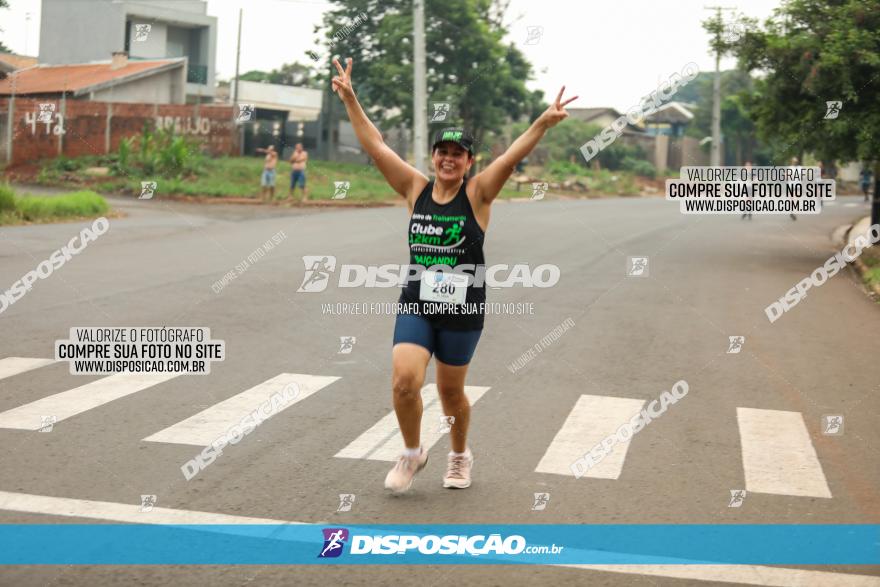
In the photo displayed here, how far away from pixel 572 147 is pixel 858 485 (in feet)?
180

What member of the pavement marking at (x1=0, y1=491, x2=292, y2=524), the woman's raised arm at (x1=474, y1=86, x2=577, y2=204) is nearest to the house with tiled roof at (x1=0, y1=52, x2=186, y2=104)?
the pavement marking at (x1=0, y1=491, x2=292, y2=524)

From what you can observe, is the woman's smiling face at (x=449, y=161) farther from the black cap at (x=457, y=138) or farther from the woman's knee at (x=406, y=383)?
the woman's knee at (x=406, y=383)

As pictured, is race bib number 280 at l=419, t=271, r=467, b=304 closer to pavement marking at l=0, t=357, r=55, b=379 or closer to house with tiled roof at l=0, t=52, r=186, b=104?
pavement marking at l=0, t=357, r=55, b=379

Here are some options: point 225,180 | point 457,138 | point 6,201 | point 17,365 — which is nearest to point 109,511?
point 457,138

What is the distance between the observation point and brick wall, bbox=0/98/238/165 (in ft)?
112

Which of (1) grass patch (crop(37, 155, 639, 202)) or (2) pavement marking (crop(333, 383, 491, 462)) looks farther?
(1) grass patch (crop(37, 155, 639, 202))

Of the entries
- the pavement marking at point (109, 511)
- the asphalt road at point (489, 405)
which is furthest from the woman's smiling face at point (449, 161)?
the pavement marking at point (109, 511)

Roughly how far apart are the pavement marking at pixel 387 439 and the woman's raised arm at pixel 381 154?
1650 millimetres

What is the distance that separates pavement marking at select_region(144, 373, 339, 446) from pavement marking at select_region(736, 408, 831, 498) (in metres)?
3.29

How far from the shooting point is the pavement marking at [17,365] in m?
8.93

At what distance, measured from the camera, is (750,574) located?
15.8 feet

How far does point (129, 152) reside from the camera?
3534 cm

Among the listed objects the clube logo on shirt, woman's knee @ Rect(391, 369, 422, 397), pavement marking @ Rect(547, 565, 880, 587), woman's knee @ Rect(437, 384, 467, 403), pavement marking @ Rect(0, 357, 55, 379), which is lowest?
pavement marking @ Rect(547, 565, 880, 587)

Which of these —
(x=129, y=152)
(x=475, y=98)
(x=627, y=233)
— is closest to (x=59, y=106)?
(x=129, y=152)
